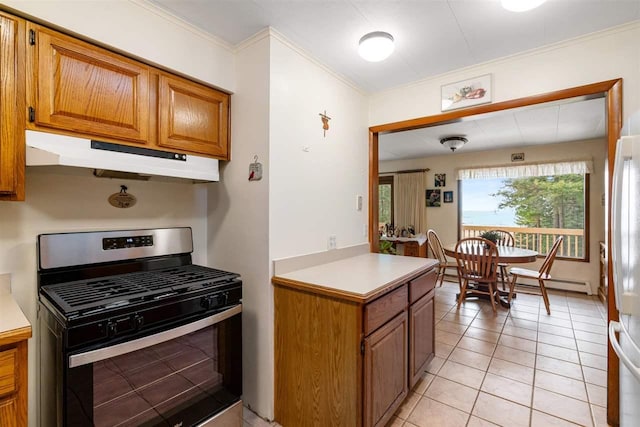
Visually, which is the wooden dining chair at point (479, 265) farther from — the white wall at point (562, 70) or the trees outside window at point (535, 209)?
the white wall at point (562, 70)

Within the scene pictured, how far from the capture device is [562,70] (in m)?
1.94

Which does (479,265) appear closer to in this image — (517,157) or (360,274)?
(517,157)

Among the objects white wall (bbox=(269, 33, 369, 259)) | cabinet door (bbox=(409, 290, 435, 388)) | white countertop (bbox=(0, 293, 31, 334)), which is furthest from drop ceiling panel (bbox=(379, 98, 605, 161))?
white countertop (bbox=(0, 293, 31, 334))

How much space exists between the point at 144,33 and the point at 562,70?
100 inches

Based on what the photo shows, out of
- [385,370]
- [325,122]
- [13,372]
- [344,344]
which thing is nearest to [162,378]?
[13,372]

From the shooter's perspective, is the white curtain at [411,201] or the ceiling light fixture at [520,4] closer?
the ceiling light fixture at [520,4]

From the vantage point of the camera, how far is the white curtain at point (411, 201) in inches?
237

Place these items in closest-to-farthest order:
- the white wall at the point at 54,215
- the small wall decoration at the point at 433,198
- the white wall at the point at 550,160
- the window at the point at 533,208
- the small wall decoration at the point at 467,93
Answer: the white wall at the point at 54,215
the small wall decoration at the point at 467,93
the white wall at the point at 550,160
the window at the point at 533,208
the small wall decoration at the point at 433,198

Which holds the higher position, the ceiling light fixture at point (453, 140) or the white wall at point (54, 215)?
the ceiling light fixture at point (453, 140)

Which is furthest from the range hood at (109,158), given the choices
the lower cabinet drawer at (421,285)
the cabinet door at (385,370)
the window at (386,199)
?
the window at (386,199)

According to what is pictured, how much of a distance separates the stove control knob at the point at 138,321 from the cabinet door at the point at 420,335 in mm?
1511

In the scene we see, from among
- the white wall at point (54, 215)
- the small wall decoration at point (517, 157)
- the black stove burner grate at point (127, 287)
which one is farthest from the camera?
the small wall decoration at point (517, 157)

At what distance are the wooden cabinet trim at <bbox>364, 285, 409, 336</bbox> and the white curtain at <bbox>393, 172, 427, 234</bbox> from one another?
443 centimetres

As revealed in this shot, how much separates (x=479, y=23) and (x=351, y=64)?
85 cm
